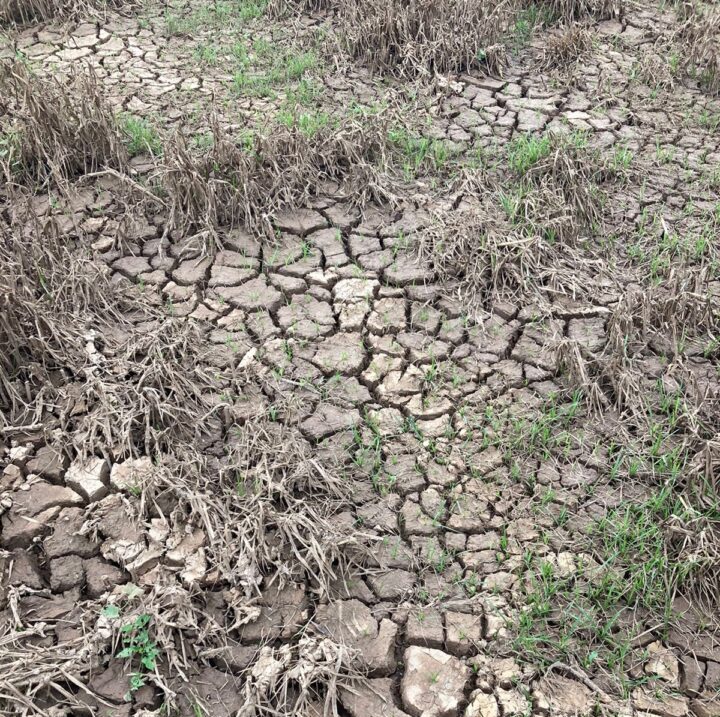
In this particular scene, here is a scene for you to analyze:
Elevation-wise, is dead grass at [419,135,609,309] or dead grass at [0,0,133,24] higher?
dead grass at [0,0,133,24]

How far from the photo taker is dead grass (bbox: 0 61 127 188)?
13.4 ft

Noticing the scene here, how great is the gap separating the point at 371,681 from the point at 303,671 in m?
0.23

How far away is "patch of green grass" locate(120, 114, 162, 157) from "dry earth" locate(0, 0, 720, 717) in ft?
0.06

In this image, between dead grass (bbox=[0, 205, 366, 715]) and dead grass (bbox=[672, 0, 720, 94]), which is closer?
dead grass (bbox=[0, 205, 366, 715])

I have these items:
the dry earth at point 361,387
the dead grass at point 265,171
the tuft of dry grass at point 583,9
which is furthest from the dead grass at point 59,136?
the tuft of dry grass at point 583,9

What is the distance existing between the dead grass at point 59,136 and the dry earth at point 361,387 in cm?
2

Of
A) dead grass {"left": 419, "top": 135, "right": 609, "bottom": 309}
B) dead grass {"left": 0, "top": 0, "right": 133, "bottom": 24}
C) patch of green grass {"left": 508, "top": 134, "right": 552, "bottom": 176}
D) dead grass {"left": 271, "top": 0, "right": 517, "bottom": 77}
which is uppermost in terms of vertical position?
dead grass {"left": 0, "top": 0, "right": 133, "bottom": 24}

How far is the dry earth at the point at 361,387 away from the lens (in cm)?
241

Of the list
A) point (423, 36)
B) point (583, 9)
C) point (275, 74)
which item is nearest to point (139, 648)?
point (275, 74)

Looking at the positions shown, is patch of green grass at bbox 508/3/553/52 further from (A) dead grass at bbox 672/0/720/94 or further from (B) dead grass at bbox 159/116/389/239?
(B) dead grass at bbox 159/116/389/239

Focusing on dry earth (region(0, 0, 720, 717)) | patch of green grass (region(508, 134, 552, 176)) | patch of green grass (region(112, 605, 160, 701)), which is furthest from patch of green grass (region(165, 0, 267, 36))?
patch of green grass (region(112, 605, 160, 701))

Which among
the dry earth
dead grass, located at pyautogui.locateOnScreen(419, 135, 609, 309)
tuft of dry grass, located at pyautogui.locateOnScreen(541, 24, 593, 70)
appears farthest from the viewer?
tuft of dry grass, located at pyautogui.locateOnScreen(541, 24, 593, 70)

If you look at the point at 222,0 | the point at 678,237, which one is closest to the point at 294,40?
the point at 222,0

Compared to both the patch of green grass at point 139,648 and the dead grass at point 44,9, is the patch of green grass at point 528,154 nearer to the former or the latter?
the patch of green grass at point 139,648
